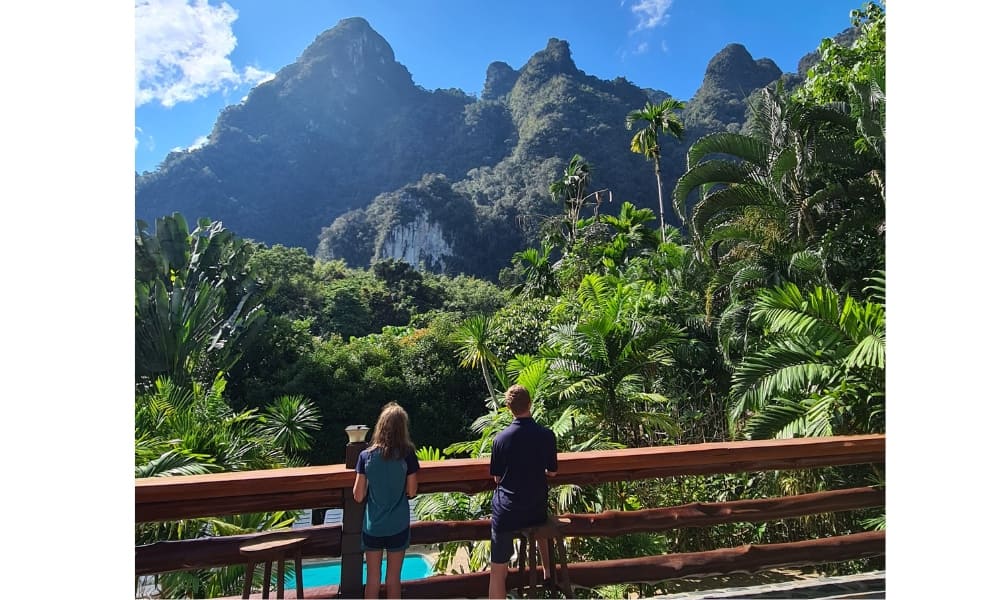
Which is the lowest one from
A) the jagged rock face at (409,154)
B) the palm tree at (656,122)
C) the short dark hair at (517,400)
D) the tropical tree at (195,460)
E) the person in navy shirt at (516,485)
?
the tropical tree at (195,460)

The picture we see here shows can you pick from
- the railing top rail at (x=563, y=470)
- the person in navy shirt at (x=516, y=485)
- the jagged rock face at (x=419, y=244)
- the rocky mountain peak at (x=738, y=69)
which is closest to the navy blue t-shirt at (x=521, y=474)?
the person in navy shirt at (x=516, y=485)

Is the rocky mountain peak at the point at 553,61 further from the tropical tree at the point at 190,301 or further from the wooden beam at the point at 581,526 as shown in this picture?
the wooden beam at the point at 581,526

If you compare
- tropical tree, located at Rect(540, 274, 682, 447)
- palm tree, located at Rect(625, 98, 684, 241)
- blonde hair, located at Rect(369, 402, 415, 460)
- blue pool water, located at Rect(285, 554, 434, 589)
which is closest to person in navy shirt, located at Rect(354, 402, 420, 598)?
blonde hair, located at Rect(369, 402, 415, 460)

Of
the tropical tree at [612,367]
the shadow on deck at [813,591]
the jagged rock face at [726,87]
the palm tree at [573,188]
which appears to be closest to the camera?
the shadow on deck at [813,591]

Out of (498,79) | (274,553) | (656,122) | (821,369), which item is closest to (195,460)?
(274,553)

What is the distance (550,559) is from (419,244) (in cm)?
5877

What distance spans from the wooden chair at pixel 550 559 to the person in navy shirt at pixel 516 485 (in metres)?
0.04

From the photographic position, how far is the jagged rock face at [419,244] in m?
58.8

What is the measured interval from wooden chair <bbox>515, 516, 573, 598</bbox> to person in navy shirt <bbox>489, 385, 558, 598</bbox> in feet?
0.12

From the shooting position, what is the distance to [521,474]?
236 centimetres

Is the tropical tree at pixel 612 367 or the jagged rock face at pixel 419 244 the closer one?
the tropical tree at pixel 612 367

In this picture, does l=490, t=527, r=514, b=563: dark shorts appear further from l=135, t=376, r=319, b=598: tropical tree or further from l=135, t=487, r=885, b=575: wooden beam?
l=135, t=376, r=319, b=598: tropical tree
